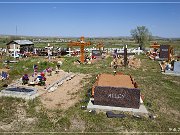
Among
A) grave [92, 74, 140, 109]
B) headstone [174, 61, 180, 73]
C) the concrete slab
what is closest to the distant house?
headstone [174, 61, 180, 73]

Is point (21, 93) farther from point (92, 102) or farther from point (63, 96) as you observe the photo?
point (92, 102)

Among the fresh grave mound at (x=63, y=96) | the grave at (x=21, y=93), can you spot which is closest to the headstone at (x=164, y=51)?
the fresh grave mound at (x=63, y=96)

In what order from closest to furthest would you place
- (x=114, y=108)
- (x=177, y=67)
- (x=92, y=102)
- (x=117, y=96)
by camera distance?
(x=114, y=108), (x=117, y=96), (x=92, y=102), (x=177, y=67)

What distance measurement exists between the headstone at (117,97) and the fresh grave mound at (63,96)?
7.02 feet

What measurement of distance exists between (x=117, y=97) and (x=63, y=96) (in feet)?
15.6

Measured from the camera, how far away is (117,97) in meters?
15.2

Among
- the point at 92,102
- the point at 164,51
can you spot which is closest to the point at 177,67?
the point at 164,51

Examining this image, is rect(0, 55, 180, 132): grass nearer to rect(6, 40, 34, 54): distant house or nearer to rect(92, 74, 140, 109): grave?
rect(92, 74, 140, 109): grave

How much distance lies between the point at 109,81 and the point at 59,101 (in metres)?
4.60

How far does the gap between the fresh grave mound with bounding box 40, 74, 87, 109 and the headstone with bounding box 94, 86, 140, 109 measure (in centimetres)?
214

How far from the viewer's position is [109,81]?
19250 mm

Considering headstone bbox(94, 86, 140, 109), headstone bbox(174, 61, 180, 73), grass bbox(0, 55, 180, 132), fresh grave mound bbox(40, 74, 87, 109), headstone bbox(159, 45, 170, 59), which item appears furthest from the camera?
headstone bbox(159, 45, 170, 59)

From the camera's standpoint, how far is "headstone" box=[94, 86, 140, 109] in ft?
49.2

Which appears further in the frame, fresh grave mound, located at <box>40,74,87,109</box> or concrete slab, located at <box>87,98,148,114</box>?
fresh grave mound, located at <box>40,74,87,109</box>
